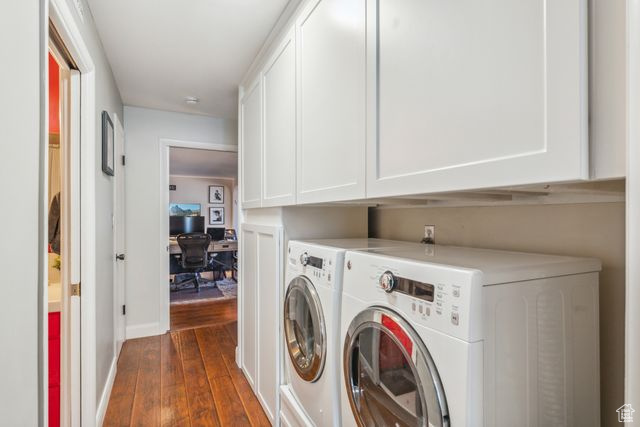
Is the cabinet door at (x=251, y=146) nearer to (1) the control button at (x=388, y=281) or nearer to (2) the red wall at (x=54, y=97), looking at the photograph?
(2) the red wall at (x=54, y=97)

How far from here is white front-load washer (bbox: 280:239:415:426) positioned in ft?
3.98

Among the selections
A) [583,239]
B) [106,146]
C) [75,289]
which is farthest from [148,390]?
[583,239]

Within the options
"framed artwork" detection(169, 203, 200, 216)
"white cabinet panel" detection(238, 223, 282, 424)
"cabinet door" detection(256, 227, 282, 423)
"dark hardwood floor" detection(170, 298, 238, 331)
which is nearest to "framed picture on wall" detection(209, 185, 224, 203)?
"framed artwork" detection(169, 203, 200, 216)

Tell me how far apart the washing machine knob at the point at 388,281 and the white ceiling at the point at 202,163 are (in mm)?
4073

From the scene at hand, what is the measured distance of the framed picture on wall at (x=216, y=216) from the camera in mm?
8391

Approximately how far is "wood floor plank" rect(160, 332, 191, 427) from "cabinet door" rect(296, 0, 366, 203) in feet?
5.20

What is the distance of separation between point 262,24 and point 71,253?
161 cm

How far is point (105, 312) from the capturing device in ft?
7.14

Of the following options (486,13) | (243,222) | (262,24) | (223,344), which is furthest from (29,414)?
(223,344)

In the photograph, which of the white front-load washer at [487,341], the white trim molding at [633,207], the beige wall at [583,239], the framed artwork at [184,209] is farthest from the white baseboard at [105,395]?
the framed artwork at [184,209]

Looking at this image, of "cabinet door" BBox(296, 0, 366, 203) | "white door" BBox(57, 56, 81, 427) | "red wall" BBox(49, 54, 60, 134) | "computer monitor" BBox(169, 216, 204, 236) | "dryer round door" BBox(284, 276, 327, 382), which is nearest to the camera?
"cabinet door" BBox(296, 0, 366, 203)

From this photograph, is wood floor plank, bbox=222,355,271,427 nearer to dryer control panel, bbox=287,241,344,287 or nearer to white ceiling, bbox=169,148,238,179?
dryer control panel, bbox=287,241,344,287

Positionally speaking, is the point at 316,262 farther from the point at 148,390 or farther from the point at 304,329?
the point at 148,390

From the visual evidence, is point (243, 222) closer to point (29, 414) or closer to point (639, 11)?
point (29, 414)
